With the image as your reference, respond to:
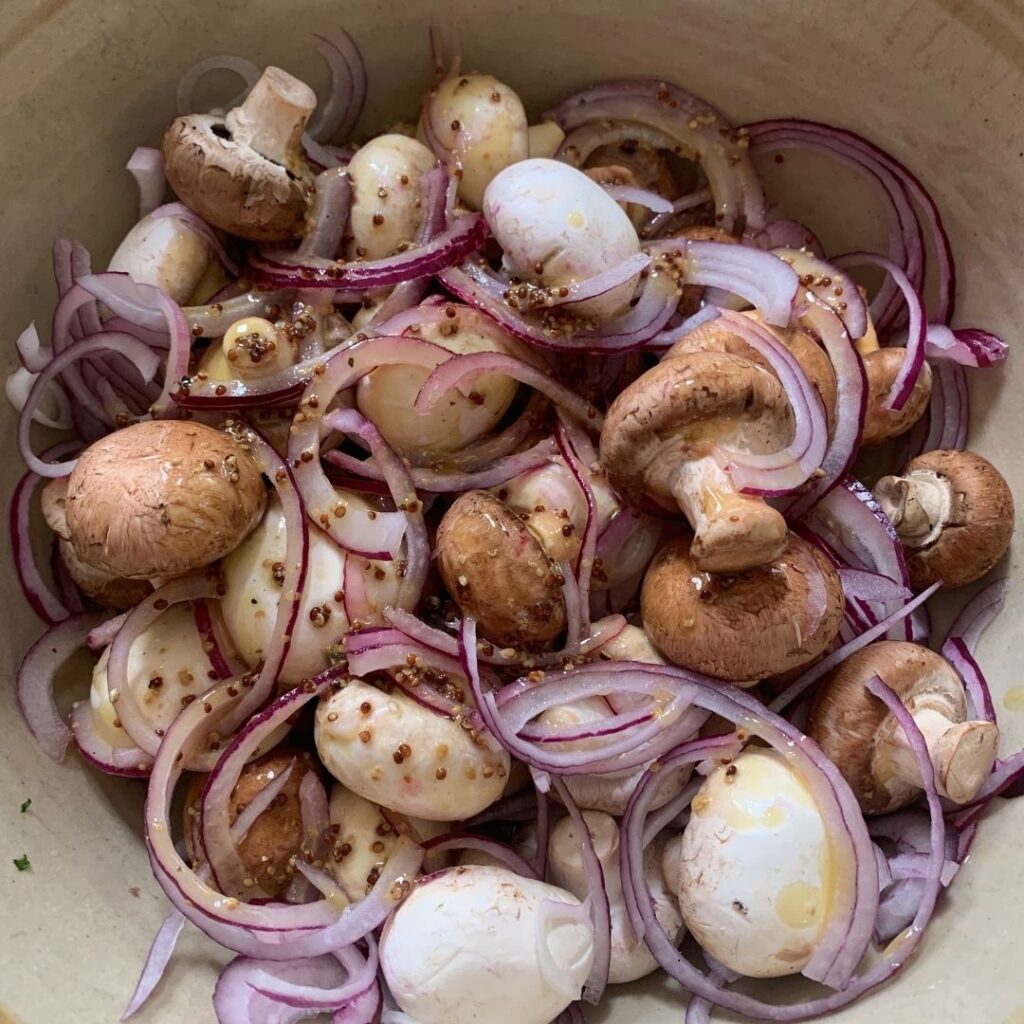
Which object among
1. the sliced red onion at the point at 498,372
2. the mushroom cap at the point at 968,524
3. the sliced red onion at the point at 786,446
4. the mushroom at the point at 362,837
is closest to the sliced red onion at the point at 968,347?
the mushroom cap at the point at 968,524

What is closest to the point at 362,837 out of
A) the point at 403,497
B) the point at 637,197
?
the point at 403,497

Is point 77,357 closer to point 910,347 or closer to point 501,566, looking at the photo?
point 501,566

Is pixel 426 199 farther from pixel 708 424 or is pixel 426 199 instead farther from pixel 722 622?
pixel 722 622

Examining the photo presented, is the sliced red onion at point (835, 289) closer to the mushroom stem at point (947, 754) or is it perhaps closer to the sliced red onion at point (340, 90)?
the mushroom stem at point (947, 754)

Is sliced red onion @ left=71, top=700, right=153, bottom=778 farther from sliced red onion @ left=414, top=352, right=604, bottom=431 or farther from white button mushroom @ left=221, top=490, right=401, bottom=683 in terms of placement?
sliced red onion @ left=414, top=352, right=604, bottom=431

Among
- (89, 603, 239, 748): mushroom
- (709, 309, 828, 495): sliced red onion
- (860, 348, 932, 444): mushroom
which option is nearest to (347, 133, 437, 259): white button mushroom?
(709, 309, 828, 495): sliced red onion

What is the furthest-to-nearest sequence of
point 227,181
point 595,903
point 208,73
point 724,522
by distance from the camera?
point 208,73, point 227,181, point 595,903, point 724,522

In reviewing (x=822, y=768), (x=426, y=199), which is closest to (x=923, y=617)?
(x=822, y=768)
